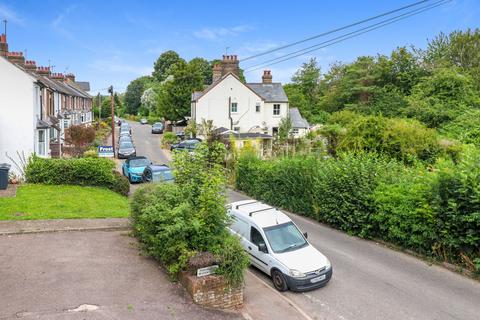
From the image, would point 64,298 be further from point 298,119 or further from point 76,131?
point 298,119

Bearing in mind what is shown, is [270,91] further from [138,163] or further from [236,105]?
[138,163]

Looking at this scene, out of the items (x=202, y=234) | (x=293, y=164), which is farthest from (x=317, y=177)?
(x=202, y=234)

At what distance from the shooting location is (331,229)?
Answer: 16344mm

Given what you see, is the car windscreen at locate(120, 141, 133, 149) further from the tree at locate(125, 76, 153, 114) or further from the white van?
the tree at locate(125, 76, 153, 114)

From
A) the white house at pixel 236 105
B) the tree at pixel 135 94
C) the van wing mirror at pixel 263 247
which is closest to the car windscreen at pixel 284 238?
the van wing mirror at pixel 263 247

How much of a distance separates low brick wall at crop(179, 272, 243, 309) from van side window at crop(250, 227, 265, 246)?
2.82m

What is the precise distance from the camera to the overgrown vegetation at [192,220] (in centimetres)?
848

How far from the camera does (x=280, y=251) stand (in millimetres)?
10766

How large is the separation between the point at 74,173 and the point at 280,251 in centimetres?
1330

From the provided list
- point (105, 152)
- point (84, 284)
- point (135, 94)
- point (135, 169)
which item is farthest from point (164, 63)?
point (84, 284)

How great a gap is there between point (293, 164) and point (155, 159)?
20331 mm

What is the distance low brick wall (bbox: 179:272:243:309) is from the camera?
8.05 meters

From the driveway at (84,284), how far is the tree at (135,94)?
98.0 m

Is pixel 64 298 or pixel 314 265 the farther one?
pixel 314 265
